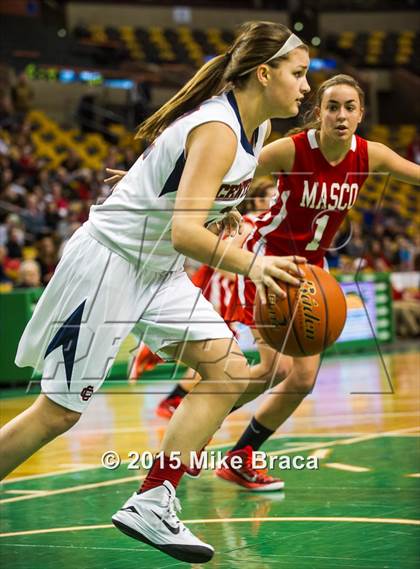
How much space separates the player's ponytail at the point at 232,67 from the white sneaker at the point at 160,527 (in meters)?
1.33

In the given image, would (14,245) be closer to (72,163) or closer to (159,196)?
(72,163)

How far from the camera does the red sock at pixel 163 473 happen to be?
382 cm

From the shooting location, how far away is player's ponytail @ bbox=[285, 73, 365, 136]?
5370 mm

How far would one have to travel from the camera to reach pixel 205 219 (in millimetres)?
3578

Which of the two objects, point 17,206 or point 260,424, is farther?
point 17,206

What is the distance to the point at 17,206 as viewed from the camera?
15719mm

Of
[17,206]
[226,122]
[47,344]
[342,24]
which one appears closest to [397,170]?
[226,122]

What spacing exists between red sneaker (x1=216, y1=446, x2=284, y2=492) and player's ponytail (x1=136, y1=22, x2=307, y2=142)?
92.9 inches

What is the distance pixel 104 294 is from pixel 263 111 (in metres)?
0.86

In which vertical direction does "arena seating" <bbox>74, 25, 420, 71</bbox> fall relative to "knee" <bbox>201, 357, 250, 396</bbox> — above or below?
below

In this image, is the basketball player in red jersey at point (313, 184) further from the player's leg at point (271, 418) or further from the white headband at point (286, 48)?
the white headband at point (286, 48)

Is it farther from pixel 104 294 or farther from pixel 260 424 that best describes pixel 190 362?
pixel 260 424

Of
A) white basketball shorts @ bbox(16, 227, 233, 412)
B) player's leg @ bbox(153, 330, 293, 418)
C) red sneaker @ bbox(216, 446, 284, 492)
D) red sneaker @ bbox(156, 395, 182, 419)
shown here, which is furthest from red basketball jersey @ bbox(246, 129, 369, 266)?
red sneaker @ bbox(156, 395, 182, 419)

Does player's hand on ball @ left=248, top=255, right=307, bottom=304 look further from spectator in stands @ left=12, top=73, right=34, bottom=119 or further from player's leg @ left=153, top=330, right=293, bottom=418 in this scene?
spectator in stands @ left=12, top=73, right=34, bottom=119
